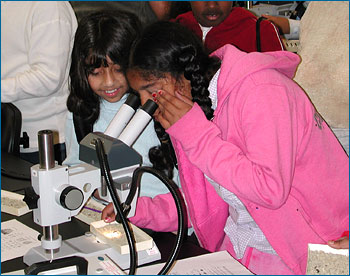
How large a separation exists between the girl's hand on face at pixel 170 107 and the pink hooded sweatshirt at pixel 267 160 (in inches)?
0.6

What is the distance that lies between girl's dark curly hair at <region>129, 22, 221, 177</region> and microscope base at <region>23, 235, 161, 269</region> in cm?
35

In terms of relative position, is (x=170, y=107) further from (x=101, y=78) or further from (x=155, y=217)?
(x=101, y=78)

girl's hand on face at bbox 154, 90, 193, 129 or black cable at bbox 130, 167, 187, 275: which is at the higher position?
girl's hand on face at bbox 154, 90, 193, 129

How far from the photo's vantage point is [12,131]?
6.05ft

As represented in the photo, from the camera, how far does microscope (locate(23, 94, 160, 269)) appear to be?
88 cm

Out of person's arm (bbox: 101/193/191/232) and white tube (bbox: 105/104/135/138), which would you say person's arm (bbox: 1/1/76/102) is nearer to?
person's arm (bbox: 101/193/191/232)

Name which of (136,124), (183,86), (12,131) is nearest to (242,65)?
(183,86)

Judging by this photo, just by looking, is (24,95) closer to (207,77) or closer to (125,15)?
(125,15)

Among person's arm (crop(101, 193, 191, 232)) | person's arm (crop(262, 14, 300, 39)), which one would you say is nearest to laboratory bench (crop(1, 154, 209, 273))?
person's arm (crop(101, 193, 191, 232))

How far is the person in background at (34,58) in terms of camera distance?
78.6 inches

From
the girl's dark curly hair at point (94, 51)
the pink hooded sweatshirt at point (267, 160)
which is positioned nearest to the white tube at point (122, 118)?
the pink hooded sweatshirt at point (267, 160)

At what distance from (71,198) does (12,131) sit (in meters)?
1.07

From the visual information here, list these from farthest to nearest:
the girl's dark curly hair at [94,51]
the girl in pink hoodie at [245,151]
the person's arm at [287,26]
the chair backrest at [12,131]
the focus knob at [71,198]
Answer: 1. the person's arm at [287,26]
2. the chair backrest at [12,131]
3. the girl's dark curly hair at [94,51]
4. the girl in pink hoodie at [245,151]
5. the focus knob at [71,198]

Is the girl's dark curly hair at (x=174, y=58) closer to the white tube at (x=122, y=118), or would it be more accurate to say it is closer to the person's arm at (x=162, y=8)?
the white tube at (x=122, y=118)
